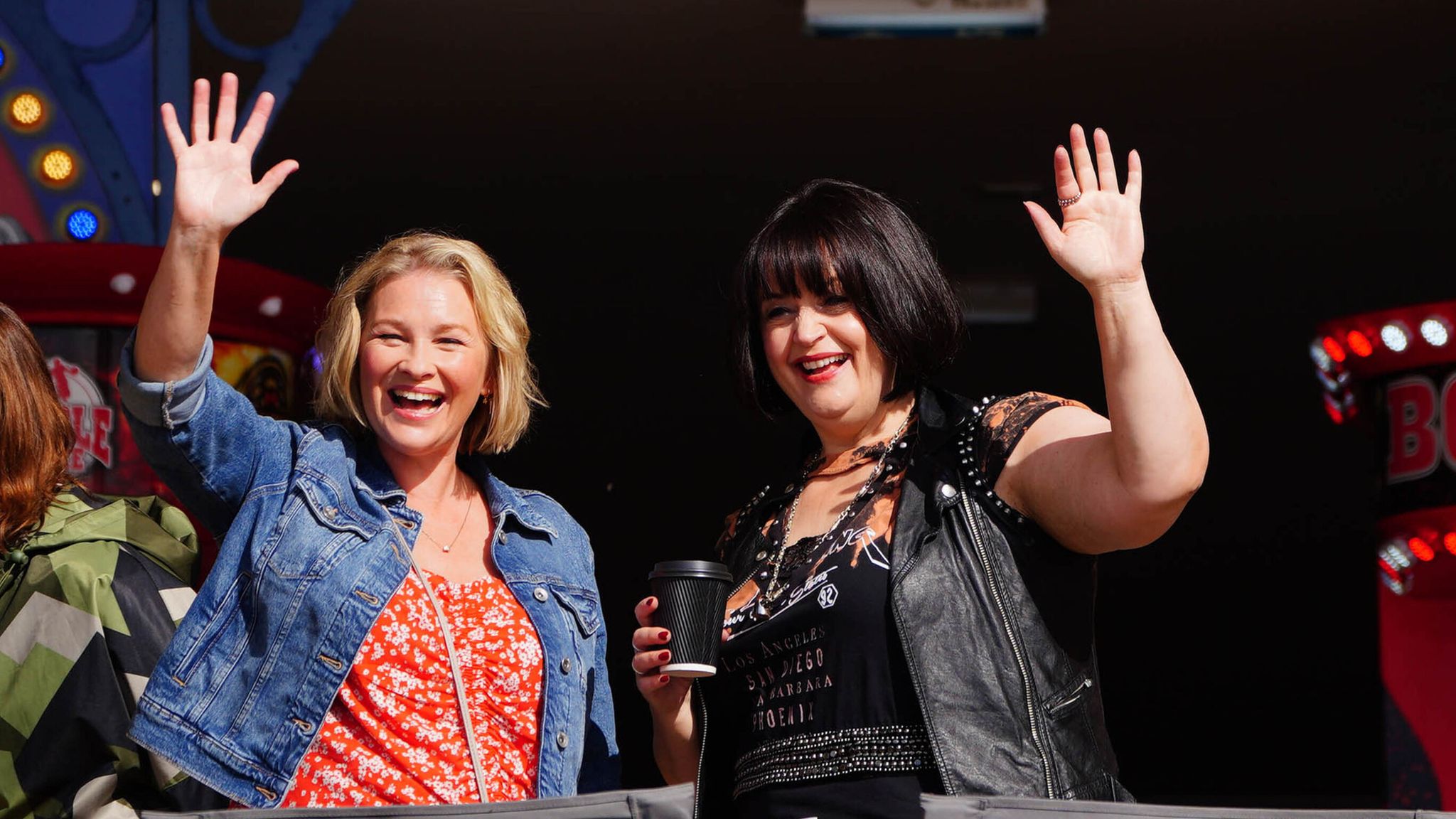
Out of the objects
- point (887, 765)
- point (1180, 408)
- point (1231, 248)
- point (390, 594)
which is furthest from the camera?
point (1231, 248)

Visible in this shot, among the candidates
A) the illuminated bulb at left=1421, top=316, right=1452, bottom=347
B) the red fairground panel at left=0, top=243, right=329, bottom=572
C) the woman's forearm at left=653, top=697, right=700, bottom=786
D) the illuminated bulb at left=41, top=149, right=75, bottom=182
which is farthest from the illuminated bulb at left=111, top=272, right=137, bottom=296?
the illuminated bulb at left=1421, top=316, right=1452, bottom=347

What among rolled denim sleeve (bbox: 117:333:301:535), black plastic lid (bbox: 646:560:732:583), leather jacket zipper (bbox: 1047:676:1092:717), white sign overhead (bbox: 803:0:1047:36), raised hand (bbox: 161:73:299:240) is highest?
white sign overhead (bbox: 803:0:1047:36)

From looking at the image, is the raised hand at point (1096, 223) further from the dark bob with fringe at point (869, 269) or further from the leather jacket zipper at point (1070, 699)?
the leather jacket zipper at point (1070, 699)

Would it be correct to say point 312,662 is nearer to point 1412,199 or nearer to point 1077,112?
point 1077,112

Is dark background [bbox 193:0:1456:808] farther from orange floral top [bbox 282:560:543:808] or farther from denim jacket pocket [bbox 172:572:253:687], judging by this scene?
denim jacket pocket [bbox 172:572:253:687]

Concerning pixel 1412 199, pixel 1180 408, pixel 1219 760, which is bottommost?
pixel 1219 760

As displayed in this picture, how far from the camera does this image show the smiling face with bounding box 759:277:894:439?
2314 mm

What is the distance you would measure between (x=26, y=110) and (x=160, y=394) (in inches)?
93.6

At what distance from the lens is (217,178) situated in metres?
2.10

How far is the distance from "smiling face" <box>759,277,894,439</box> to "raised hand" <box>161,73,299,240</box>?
30.2 inches

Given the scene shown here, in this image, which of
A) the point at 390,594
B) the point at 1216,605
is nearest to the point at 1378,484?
the point at 390,594

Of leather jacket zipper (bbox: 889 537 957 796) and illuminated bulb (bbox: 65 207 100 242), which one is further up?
illuminated bulb (bbox: 65 207 100 242)

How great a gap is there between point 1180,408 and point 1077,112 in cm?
529

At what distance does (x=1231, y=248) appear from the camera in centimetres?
852
